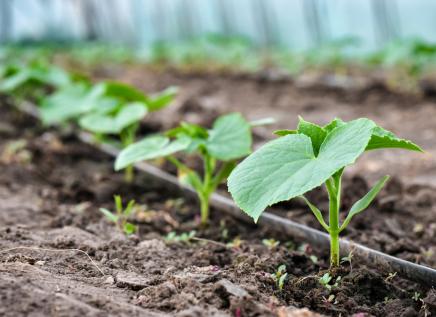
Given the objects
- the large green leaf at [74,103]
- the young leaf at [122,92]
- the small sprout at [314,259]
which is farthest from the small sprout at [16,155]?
the small sprout at [314,259]

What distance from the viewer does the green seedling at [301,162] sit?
1647 mm

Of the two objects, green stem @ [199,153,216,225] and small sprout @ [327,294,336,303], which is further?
green stem @ [199,153,216,225]

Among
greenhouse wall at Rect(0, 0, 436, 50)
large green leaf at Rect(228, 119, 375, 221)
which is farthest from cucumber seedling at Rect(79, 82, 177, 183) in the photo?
greenhouse wall at Rect(0, 0, 436, 50)

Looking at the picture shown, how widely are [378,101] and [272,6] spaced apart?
6.20m

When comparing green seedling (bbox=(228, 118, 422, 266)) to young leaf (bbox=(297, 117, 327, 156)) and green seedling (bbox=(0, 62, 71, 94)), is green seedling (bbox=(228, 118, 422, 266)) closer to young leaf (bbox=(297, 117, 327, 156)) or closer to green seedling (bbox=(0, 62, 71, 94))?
young leaf (bbox=(297, 117, 327, 156))

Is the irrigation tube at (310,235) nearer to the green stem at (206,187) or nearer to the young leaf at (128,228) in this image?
the green stem at (206,187)

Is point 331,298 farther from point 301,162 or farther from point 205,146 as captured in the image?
point 205,146

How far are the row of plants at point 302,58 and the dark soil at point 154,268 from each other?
13.5 ft

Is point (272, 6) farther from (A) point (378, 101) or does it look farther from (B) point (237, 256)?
(B) point (237, 256)

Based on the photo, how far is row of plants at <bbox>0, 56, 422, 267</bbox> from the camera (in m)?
1.69

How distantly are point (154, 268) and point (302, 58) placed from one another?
6.40 metres

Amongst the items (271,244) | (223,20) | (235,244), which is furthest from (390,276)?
(223,20)

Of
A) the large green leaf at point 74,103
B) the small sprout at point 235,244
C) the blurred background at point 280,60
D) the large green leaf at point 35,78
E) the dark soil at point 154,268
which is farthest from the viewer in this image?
the blurred background at point 280,60

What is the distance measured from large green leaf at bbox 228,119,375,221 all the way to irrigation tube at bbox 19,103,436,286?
53 centimetres
